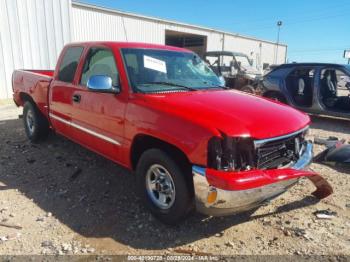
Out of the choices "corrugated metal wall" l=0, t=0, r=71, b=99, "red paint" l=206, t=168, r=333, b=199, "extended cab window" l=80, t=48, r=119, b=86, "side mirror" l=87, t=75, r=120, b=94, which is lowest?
"red paint" l=206, t=168, r=333, b=199

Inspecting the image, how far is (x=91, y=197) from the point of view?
4016 millimetres

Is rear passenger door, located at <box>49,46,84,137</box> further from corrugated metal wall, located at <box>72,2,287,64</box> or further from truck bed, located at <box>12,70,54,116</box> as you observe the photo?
corrugated metal wall, located at <box>72,2,287,64</box>

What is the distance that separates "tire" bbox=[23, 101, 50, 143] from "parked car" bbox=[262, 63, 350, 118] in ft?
20.4

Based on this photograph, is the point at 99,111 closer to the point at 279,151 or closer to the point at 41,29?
the point at 279,151

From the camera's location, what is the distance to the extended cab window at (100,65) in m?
3.89

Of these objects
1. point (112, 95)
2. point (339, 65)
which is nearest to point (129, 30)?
point (339, 65)

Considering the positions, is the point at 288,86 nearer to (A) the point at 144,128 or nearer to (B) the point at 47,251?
(A) the point at 144,128

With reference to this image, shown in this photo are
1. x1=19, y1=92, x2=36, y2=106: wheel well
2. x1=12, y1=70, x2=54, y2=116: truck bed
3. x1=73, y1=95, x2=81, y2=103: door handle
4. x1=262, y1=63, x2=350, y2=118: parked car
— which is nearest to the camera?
x1=73, y1=95, x2=81, y2=103: door handle

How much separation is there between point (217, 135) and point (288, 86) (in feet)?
22.5

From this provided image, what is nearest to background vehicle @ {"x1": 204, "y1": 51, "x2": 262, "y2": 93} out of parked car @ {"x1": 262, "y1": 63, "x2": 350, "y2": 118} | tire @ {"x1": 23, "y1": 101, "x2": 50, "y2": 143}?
parked car @ {"x1": 262, "y1": 63, "x2": 350, "y2": 118}

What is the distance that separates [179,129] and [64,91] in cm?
248

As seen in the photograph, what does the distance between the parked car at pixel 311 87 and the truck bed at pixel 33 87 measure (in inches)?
240

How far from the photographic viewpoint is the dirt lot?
305cm

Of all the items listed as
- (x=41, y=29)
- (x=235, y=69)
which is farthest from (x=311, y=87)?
(x=41, y=29)
